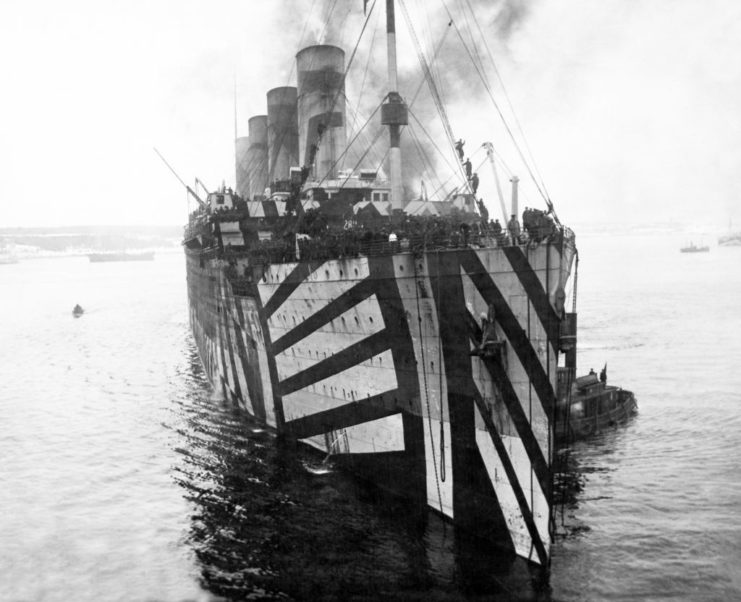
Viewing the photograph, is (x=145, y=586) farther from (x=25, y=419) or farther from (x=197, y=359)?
(x=197, y=359)

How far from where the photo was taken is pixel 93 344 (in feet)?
134

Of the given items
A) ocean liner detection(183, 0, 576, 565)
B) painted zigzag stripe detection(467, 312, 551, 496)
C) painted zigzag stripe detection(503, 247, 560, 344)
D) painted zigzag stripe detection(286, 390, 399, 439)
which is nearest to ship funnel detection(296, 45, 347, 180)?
ocean liner detection(183, 0, 576, 565)

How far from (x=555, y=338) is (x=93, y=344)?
3804 centimetres

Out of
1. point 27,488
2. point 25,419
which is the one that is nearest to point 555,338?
point 27,488

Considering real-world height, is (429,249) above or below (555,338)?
above

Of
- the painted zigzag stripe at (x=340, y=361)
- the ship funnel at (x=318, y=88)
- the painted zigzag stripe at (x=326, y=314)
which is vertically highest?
the ship funnel at (x=318, y=88)

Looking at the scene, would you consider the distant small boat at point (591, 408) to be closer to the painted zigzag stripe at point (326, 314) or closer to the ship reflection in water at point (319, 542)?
the ship reflection in water at point (319, 542)

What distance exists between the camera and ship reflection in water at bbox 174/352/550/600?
34.5ft

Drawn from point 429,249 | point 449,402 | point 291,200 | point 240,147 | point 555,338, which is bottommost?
point 449,402

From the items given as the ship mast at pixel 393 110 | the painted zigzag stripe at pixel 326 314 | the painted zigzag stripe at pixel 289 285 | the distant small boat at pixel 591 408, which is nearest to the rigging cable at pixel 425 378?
the painted zigzag stripe at pixel 326 314

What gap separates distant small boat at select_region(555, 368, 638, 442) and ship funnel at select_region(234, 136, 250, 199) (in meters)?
37.2

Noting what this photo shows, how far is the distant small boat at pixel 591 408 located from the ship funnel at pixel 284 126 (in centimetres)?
2707

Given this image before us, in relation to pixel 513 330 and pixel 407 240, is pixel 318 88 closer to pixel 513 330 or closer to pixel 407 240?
pixel 407 240

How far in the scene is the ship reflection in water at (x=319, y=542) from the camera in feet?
34.5
